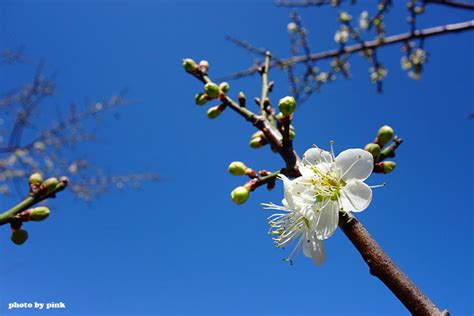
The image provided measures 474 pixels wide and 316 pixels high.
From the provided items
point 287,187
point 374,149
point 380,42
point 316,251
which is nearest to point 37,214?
point 287,187

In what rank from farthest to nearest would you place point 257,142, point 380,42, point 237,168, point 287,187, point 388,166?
point 380,42 < point 257,142 < point 237,168 < point 388,166 < point 287,187

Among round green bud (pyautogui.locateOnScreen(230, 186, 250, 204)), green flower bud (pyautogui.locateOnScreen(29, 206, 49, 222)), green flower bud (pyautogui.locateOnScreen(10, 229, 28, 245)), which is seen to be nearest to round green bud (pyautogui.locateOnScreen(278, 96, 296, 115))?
round green bud (pyautogui.locateOnScreen(230, 186, 250, 204))

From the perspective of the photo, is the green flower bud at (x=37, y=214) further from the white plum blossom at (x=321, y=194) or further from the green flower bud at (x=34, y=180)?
the white plum blossom at (x=321, y=194)

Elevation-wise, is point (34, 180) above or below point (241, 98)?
below

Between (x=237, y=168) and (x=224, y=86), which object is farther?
(x=224, y=86)

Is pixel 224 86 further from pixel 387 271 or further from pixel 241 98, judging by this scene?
pixel 387 271

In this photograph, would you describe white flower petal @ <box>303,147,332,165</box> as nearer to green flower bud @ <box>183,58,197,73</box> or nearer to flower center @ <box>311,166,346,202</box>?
flower center @ <box>311,166,346,202</box>

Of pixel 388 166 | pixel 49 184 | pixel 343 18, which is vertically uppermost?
pixel 343 18
